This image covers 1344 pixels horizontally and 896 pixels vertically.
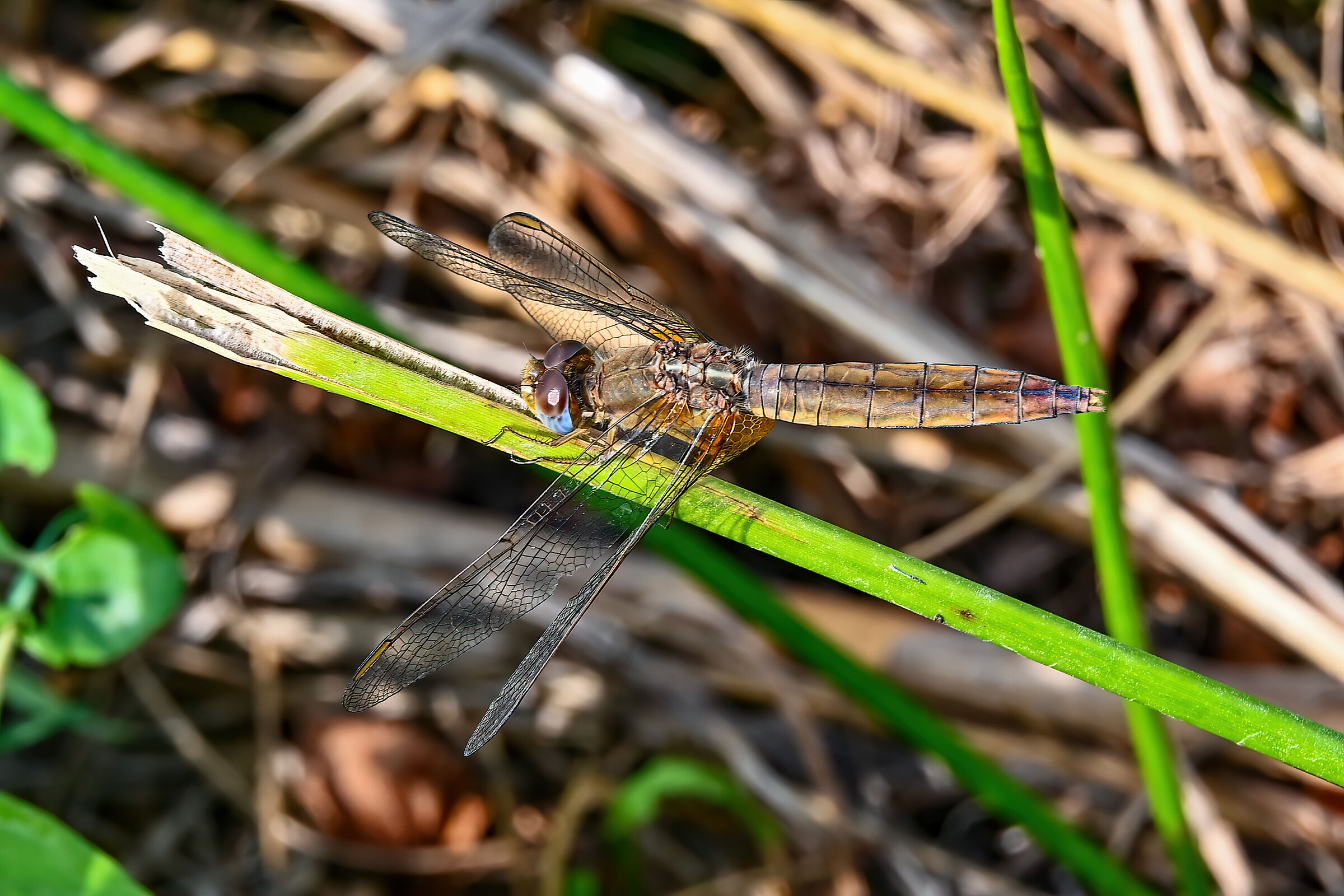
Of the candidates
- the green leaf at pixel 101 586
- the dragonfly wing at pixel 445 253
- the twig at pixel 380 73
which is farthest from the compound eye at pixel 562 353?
the twig at pixel 380 73

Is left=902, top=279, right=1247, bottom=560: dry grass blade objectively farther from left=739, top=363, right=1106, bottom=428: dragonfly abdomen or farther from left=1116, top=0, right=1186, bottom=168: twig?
left=739, top=363, right=1106, bottom=428: dragonfly abdomen

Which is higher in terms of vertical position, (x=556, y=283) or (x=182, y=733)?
(x=556, y=283)

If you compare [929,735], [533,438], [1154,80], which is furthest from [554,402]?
[1154,80]

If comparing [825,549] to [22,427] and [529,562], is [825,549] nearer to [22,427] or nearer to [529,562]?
[529,562]

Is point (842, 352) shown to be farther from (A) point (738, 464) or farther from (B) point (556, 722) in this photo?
(B) point (556, 722)

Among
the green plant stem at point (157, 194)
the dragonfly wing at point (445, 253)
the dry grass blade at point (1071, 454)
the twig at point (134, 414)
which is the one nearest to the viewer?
the green plant stem at point (157, 194)

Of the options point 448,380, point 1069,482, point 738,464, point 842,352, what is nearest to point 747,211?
point 842,352

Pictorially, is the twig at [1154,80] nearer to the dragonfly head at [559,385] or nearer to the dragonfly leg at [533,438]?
the dragonfly head at [559,385]
